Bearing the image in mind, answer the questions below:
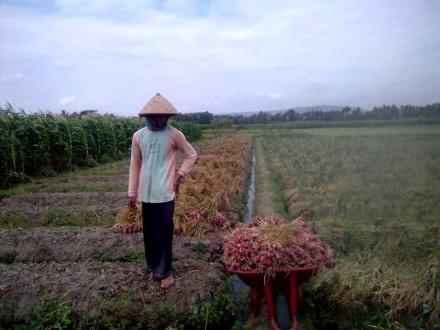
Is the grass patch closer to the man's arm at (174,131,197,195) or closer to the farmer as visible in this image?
the farmer

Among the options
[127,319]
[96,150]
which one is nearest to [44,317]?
[127,319]

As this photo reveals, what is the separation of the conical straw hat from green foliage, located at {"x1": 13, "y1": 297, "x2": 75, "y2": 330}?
2177mm

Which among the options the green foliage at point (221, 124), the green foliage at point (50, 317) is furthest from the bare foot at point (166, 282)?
the green foliage at point (221, 124)

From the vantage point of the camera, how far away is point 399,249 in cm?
509

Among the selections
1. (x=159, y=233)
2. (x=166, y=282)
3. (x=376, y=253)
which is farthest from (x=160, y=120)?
(x=376, y=253)

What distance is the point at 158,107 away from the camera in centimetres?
432

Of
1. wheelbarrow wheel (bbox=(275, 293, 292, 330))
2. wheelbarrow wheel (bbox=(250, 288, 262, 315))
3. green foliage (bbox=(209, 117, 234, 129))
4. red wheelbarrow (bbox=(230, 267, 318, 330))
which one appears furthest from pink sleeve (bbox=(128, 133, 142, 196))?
green foliage (bbox=(209, 117, 234, 129))

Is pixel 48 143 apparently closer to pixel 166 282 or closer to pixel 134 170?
pixel 134 170

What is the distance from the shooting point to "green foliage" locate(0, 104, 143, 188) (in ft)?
42.0

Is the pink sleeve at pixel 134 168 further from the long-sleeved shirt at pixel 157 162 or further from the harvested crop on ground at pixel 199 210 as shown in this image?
the harvested crop on ground at pixel 199 210

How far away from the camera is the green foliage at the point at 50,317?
407cm

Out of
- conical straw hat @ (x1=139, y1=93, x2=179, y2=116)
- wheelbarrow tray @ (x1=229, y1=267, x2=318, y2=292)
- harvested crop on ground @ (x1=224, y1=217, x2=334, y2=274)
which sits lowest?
wheelbarrow tray @ (x1=229, y1=267, x2=318, y2=292)

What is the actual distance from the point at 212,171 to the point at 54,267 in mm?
5814

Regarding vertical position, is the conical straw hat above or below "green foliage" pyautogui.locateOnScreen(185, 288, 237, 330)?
above
